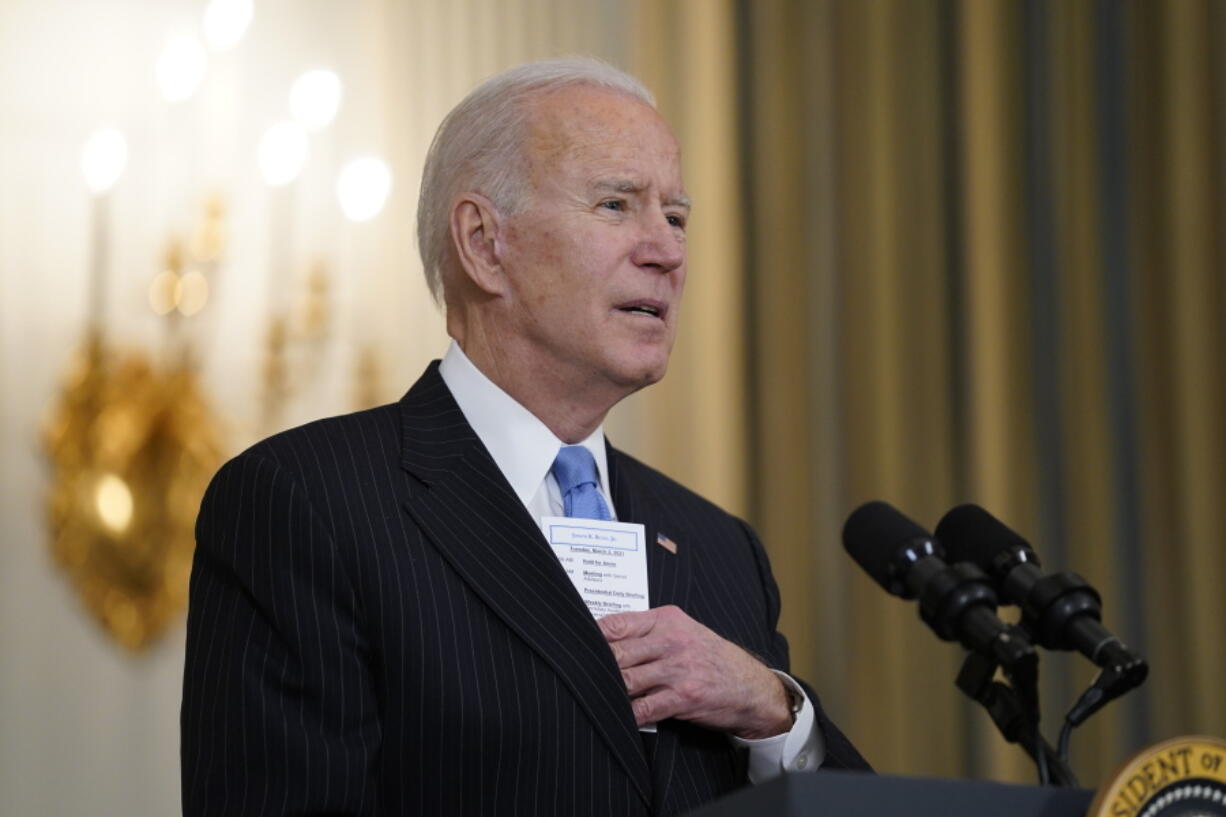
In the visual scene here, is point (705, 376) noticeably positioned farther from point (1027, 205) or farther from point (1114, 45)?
point (1114, 45)

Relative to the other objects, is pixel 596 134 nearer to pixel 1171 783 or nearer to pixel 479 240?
pixel 479 240

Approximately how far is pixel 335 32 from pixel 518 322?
325 centimetres

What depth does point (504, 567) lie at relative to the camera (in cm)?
202

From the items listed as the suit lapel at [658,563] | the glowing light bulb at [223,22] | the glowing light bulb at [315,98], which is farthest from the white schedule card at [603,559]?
the glowing light bulb at [223,22]

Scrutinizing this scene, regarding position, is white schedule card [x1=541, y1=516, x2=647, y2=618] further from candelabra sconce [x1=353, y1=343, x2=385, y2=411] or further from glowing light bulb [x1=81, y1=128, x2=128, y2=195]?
glowing light bulb [x1=81, y1=128, x2=128, y2=195]

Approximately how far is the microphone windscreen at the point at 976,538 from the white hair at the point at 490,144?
0.93 m

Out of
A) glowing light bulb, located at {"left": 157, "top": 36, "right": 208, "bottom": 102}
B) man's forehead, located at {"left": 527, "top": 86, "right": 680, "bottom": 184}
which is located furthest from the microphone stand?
glowing light bulb, located at {"left": 157, "top": 36, "right": 208, "bottom": 102}

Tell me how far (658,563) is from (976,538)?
0.65 m

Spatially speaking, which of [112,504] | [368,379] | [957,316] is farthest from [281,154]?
[957,316]


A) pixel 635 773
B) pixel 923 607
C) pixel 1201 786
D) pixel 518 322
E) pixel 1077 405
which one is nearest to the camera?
pixel 1201 786

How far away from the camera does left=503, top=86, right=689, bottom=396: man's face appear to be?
2.31 metres

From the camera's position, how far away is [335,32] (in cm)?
527

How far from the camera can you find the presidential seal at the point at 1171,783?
1.20 m

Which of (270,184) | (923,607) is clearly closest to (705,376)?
(270,184)
